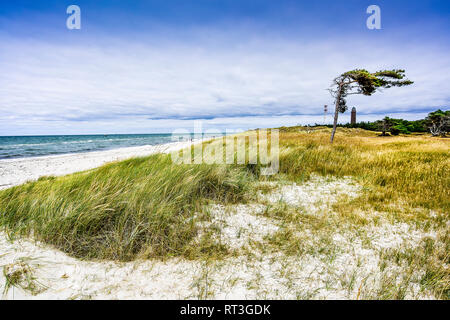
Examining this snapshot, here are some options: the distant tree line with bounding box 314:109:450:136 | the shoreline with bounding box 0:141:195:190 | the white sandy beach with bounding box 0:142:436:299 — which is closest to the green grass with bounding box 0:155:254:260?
the white sandy beach with bounding box 0:142:436:299

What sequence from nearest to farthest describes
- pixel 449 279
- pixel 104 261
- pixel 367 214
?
1. pixel 449 279
2. pixel 104 261
3. pixel 367 214

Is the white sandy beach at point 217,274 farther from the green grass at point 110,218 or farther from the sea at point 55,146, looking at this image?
the sea at point 55,146

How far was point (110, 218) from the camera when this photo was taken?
8.96 ft

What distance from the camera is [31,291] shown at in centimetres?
172

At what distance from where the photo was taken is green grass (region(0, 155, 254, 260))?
2312 millimetres

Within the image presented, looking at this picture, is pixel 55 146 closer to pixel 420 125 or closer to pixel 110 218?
pixel 110 218

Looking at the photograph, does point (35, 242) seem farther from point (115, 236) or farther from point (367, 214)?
point (367, 214)

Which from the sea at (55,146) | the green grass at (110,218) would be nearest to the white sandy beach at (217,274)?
the green grass at (110,218)

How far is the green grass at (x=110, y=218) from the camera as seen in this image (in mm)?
2312

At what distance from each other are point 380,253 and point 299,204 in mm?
1616

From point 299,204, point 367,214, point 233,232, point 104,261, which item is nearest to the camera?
point 104,261

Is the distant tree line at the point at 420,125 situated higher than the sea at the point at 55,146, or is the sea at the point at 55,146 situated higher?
the distant tree line at the point at 420,125
